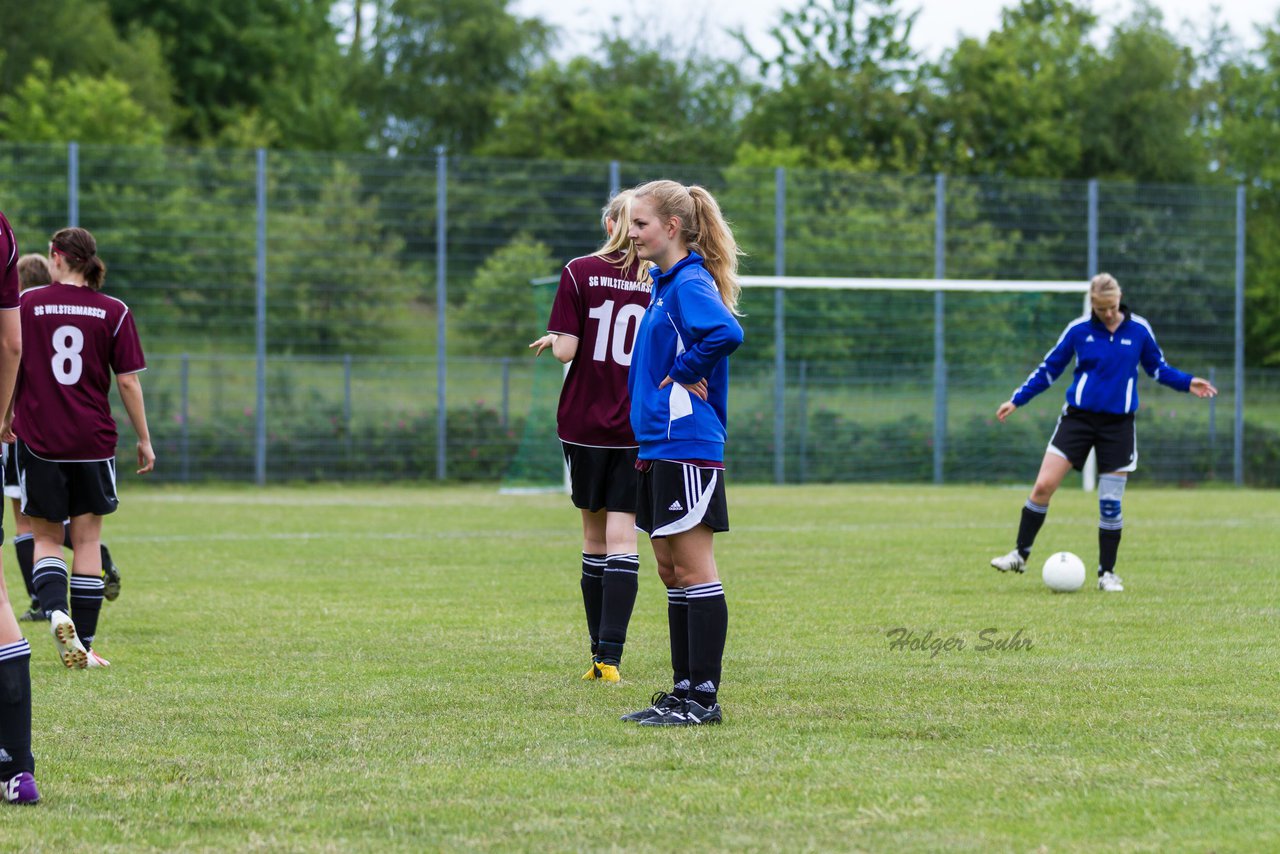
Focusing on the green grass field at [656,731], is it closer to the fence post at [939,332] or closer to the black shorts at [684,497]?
the black shorts at [684,497]

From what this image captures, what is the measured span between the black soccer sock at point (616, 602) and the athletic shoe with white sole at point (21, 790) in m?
2.55

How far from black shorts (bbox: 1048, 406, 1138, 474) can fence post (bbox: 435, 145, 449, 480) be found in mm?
14266

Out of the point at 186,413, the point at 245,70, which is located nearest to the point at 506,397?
the point at 186,413

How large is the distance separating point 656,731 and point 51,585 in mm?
3289

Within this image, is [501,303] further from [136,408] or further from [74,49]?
[74,49]

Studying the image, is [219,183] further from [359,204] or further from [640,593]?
[640,593]

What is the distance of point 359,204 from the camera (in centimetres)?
2355

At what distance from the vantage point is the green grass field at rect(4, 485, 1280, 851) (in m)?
3.93

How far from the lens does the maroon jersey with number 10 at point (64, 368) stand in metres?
6.98

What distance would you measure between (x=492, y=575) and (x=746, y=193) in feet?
50.6

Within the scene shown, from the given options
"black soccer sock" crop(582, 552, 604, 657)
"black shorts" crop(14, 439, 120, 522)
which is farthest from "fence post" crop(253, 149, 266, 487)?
"black soccer sock" crop(582, 552, 604, 657)

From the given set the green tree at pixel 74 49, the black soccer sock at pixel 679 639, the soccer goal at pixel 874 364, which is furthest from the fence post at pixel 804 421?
the green tree at pixel 74 49

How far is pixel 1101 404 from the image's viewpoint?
10016 millimetres

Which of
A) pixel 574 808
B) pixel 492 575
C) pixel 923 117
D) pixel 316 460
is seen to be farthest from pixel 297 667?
pixel 923 117
